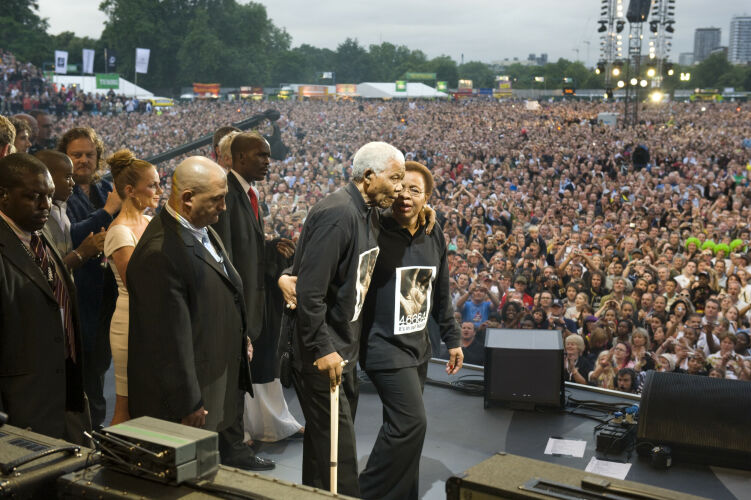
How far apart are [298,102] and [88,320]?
441 cm

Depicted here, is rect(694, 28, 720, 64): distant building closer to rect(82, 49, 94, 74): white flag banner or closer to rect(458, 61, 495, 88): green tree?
rect(458, 61, 495, 88): green tree

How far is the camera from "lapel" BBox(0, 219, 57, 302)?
187cm

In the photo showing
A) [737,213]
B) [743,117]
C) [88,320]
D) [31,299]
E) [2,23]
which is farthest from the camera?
[743,117]

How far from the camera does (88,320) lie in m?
2.81

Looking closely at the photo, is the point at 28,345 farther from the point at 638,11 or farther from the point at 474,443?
the point at 638,11

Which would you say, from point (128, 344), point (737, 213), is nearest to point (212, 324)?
point (128, 344)

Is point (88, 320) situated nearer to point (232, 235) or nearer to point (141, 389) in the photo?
point (232, 235)

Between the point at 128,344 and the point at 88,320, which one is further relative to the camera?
the point at 88,320

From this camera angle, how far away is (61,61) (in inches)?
271

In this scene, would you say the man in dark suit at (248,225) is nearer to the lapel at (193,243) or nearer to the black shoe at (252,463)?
the black shoe at (252,463)

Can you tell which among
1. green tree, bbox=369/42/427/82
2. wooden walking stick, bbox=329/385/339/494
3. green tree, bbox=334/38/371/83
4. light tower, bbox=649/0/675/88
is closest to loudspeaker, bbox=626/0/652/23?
light tower, bbox=649/0/675/88

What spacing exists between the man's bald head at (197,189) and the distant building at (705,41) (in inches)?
259

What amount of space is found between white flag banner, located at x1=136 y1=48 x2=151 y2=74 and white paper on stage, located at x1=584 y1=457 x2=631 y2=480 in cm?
538

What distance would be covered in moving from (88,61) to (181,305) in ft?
19.0
